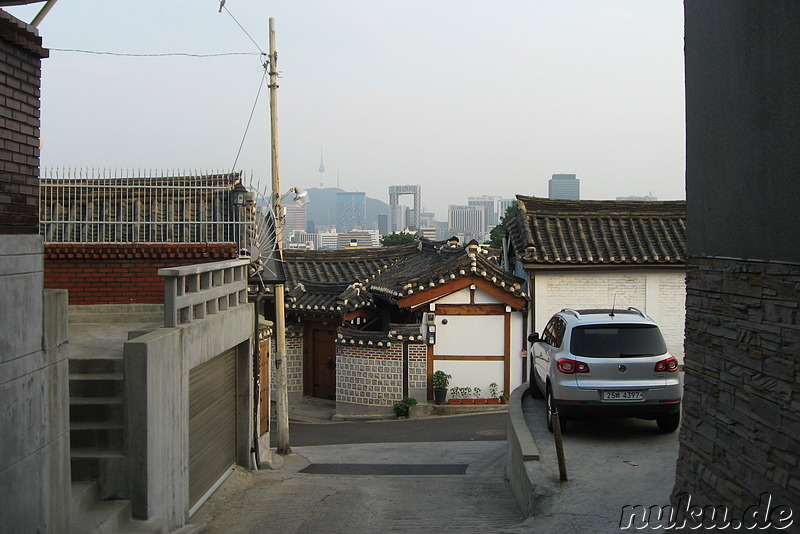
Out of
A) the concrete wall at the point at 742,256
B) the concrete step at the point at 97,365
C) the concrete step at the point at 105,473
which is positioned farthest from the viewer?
the concrete step at the point at 97,365

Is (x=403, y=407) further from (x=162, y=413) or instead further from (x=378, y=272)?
(x=162, y=413)

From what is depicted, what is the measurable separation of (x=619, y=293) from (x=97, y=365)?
15.6 m

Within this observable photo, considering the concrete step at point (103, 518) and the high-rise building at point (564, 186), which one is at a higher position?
the high-rise building at point (564, 186)

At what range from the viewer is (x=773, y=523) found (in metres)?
4.96

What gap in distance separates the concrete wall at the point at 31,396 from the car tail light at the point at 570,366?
6188 mm

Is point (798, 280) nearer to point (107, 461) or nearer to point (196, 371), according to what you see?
point (107, 461)

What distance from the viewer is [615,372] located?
10.2m

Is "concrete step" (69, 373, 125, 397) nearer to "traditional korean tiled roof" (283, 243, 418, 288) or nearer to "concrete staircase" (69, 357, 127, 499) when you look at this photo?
"concrete staircase" (69, 357, 127, 499)

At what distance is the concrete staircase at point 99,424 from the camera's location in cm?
770

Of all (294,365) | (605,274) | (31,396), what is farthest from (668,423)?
(294,365)

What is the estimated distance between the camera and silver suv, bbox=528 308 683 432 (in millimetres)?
10195

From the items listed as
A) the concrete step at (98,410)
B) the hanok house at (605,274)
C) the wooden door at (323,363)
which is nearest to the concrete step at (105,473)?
the concrete step at (98,410)

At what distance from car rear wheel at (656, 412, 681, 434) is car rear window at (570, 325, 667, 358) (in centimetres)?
103

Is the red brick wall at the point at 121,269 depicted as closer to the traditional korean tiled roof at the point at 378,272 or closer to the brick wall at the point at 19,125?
the brick wall at the point at 19,125
